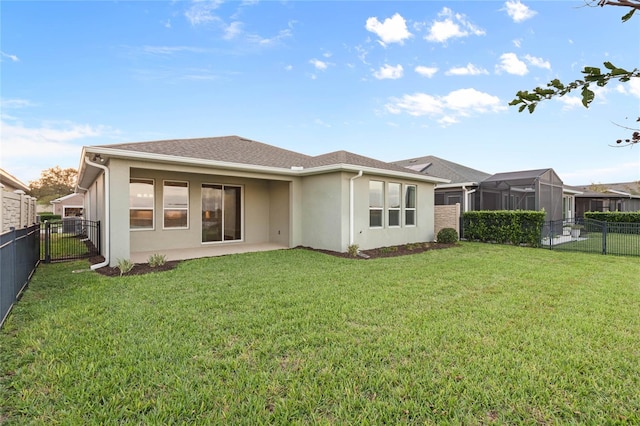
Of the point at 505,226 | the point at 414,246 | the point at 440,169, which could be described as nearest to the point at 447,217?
the point at 505,226

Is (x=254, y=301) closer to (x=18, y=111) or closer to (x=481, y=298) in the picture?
(x=481, y=298)

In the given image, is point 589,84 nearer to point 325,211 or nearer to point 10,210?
point 10,210

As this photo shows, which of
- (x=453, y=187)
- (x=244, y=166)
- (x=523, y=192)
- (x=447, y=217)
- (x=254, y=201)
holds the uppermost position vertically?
Result: (x=244, y=166)

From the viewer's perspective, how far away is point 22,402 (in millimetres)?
2545

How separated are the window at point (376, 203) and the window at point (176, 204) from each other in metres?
6.67

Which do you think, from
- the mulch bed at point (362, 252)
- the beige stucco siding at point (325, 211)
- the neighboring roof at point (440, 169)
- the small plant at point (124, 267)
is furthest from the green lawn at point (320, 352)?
the neighboring roof at point (440, 169)

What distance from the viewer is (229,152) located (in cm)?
1104

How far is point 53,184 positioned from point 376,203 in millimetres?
58859

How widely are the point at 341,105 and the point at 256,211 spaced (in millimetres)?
7117

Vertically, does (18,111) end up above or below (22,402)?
above

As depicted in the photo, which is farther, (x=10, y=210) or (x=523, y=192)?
(x=523, y=192)

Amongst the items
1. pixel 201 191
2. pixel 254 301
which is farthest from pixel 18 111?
pixel 254 301

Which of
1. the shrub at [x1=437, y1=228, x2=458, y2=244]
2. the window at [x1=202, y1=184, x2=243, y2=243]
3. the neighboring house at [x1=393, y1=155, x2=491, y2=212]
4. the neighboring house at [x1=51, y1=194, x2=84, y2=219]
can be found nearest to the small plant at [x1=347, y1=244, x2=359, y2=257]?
the window at [x1=202, y1=184, x2=243, y2=243]

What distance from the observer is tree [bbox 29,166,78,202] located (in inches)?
1893
